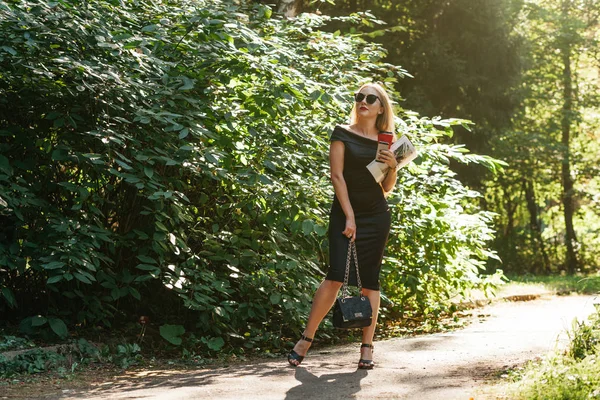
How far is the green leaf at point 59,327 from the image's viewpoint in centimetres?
643

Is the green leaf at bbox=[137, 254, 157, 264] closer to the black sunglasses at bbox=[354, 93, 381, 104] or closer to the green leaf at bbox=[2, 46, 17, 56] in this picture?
the green leaf at bbox=[2, 46, 17, 56]

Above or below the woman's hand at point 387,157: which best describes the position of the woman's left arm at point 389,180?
below

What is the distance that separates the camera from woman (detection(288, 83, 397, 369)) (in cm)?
561

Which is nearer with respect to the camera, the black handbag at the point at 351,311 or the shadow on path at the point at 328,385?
the shadow on path at the point at 328,385

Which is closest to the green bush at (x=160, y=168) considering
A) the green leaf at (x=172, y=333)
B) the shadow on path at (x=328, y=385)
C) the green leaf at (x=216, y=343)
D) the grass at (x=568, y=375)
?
the green leaf at (x=216, y=343)

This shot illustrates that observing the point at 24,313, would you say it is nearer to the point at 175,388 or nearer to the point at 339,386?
the point at 175,388

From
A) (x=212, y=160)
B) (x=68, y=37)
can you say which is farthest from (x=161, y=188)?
(x=68, y=37)

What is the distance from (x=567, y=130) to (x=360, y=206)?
20.3 m

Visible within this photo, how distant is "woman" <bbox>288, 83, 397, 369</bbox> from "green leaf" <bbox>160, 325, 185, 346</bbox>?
148cm

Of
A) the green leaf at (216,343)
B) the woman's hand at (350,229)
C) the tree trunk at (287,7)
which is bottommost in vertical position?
the green leaf at (216,343)

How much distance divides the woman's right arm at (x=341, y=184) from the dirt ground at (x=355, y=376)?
1034mm

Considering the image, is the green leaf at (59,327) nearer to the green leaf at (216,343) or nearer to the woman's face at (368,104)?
the green leaf at (216,343)

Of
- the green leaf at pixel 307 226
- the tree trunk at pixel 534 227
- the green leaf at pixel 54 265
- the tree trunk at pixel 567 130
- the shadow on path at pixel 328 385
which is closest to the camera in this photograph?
the shadow on path at pixel 328 385

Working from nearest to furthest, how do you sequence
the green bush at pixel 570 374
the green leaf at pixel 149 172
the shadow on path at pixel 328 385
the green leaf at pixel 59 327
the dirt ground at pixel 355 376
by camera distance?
the green bush at pixel 570 374
the shadow on path at pixel 328 385
the dirt ground at pixel 355 376
the green leaf at pixel 149 172
the green leaf at pixel 59 327
